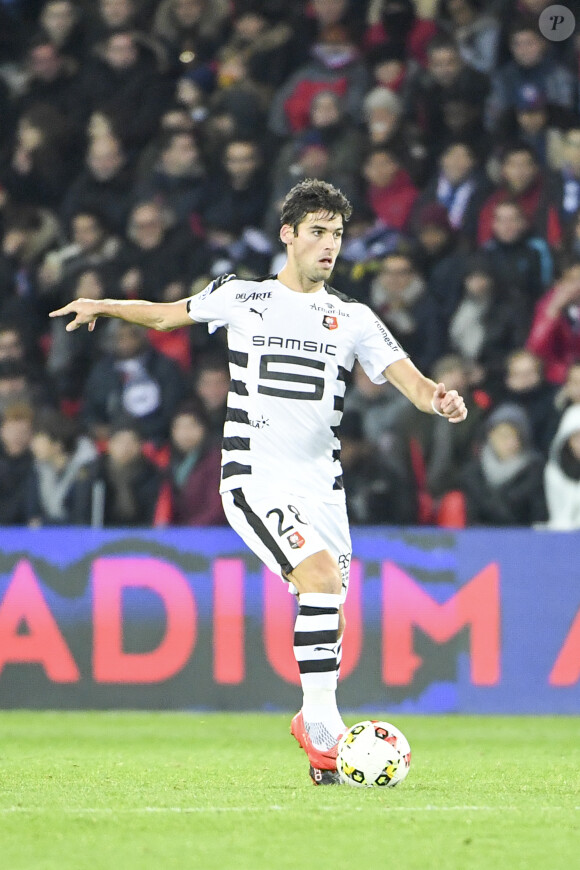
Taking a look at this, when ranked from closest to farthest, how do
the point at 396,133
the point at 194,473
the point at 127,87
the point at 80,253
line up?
the point at 194,473, the point at 396,133, the point at 80,253, the point at 127,87

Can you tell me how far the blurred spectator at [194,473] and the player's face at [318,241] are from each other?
4969 millimetres

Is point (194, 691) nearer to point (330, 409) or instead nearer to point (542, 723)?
point (542, 723)

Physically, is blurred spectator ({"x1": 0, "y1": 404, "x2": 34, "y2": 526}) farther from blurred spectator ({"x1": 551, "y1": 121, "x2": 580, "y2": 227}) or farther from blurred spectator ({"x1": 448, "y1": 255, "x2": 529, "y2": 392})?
blurred spectator ({"x1": 551, "y1": 121, "x2": 580, "y2": 227})

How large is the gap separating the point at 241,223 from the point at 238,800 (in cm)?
790

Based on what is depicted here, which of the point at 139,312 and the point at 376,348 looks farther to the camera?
the point at 139,312

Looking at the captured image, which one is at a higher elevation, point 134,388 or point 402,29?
point 402,29

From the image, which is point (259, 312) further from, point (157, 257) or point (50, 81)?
point (50, 81)

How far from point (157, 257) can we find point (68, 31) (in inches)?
111

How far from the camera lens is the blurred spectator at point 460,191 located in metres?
12.3

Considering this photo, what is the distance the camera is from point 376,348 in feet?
20.9

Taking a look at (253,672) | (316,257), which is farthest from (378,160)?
(316,257)

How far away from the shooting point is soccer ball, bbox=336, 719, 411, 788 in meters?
5.72

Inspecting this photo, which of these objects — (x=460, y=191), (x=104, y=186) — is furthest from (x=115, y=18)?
(x=460, y=191)

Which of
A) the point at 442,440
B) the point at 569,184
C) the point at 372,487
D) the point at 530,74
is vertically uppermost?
the point at 530,74
